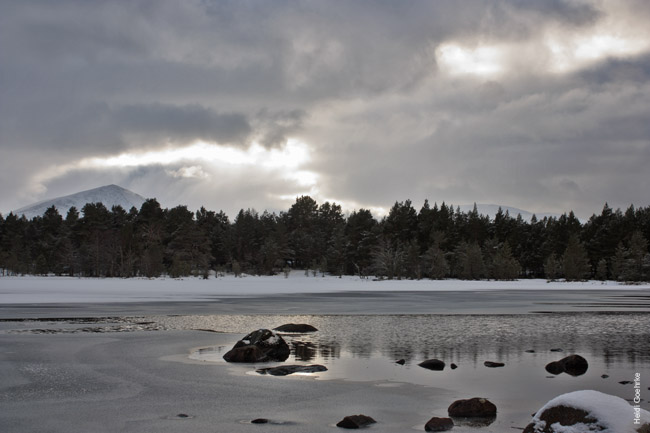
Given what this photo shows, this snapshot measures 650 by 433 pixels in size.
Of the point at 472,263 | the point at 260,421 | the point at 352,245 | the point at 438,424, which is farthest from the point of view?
the point at 352,245

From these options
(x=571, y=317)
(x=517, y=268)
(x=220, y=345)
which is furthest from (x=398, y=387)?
(x=517, y=268)

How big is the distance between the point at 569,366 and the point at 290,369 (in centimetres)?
778

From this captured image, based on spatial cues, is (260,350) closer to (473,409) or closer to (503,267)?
(473,409)

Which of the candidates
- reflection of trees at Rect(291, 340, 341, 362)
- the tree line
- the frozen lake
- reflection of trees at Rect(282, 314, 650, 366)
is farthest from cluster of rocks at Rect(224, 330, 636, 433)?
the tree line

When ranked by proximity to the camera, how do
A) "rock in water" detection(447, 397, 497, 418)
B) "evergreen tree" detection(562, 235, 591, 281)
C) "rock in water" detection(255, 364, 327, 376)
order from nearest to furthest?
"rock in water" detection(447, 397, 497, 418), "rock in water" detection(255, 364, 327, 376), "evergreen tree" detection(562, 235, 591, 281)

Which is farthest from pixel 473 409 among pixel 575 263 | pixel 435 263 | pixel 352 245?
pixel 352 245

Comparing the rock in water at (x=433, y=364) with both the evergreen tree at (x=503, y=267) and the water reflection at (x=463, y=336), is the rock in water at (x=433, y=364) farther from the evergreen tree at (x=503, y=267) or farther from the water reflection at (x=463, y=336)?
the evergreen tree at (x=503, y=267)

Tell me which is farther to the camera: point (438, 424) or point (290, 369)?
point (290, 369)

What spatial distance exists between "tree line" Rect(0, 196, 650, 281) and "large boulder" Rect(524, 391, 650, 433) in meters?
97.4

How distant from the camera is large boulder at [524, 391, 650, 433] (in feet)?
27.6

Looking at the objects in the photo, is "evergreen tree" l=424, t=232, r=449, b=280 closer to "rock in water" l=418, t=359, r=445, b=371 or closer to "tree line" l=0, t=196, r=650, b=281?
"tree line" l=0, t=196, r=650, b=281

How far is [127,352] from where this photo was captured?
19.0 metres

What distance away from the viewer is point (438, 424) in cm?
1041

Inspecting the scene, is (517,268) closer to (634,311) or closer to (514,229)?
(514,229)
